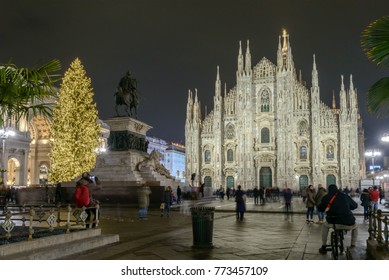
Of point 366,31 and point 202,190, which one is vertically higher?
point 366,31

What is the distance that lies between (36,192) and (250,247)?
70.6ft

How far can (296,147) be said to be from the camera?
55719 millimetres

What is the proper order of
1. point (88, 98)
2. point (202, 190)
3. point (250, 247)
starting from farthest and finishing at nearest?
1. point (88, 98)
2. point (202, 190)
3. point (250, 247)

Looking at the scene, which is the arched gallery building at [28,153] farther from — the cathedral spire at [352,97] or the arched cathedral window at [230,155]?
the cathedral spire at [352,97]

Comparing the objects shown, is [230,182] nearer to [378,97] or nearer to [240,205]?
[240,205]

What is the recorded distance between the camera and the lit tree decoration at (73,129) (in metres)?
36.8

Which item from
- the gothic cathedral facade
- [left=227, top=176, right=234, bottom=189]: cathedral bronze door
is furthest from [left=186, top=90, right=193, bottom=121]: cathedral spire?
[left=227, top=176, right=234, bottom=189]: cathedral bronze door

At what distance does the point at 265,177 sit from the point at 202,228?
50.0 m

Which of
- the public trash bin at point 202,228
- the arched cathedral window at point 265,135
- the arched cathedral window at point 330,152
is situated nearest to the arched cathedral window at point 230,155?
the arched cathedral window at point 265,135

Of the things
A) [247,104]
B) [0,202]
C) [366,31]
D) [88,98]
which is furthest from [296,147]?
[366,31]

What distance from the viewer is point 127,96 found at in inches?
1012

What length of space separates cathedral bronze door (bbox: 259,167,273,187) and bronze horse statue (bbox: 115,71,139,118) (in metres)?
34.3

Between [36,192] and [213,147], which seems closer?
[36,192]

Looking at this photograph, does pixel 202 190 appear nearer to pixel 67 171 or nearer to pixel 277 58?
pixel 67 171
